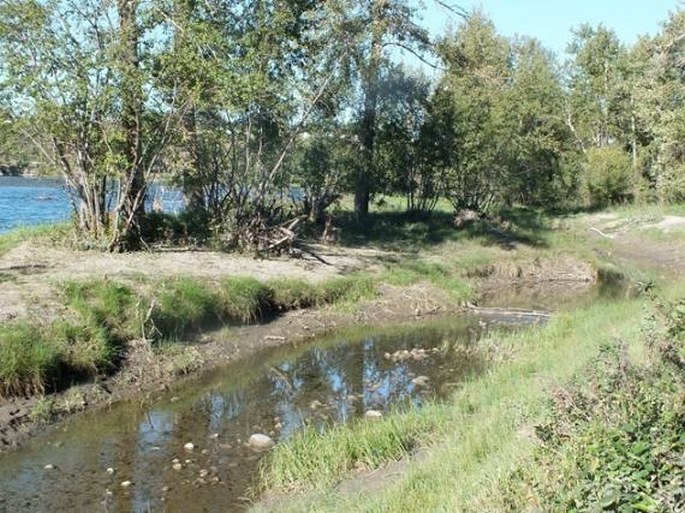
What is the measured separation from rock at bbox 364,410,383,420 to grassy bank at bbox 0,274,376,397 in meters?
3.95

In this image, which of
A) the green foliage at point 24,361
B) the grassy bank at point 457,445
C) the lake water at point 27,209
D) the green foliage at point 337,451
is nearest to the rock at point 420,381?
the grassy bank at point 457,445

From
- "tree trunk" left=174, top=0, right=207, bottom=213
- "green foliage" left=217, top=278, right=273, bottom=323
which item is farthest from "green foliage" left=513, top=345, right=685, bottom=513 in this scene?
"tree trunk" left=174, top=0, right=207, bottom=213

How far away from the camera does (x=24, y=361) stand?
1036 centimetres

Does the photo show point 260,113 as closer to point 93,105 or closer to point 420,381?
point 93,105

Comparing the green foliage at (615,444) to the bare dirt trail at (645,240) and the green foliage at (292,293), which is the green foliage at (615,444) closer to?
the green foliage at (292,293)

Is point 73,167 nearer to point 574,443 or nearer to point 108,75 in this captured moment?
point 108,75

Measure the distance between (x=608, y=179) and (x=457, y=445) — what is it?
37.2 metres

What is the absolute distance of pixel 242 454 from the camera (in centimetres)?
916

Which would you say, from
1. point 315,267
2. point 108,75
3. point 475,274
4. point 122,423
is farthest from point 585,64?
point 122,423

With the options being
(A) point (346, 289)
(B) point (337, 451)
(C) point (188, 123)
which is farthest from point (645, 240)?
(B) point (337, 451)

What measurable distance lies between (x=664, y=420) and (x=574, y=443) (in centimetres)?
62

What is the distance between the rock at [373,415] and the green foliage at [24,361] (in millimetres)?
4321

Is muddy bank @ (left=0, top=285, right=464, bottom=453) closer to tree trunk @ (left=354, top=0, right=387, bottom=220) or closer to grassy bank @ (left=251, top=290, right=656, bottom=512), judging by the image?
grassy bank @ (left=251, top=290, right=656, bottom=512)

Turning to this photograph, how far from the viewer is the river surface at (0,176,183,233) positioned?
19.9 metres
